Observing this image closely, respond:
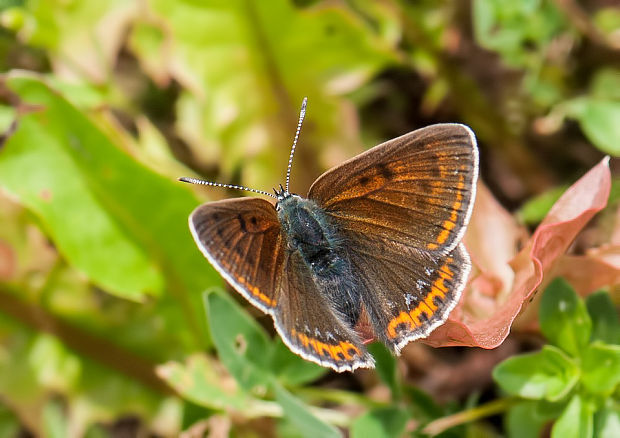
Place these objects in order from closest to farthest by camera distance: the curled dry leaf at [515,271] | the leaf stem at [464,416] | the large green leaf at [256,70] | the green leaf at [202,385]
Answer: the curled dry leaf at [515,271] → the leaf stem at [464,416] → the green leaf at [202,385] → the large green leaf at [256,70]

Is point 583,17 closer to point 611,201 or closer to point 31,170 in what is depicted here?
point 611,201

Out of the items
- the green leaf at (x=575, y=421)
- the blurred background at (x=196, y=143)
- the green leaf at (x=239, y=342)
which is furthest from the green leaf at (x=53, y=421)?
the green leaf at (x=575, y=421)

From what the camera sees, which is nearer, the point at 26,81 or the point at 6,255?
the point at 26,81

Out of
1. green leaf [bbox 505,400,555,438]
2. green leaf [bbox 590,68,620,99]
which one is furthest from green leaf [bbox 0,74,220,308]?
green leaf [bbox 590,68,620,99]

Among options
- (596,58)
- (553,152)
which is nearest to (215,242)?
(553,152)

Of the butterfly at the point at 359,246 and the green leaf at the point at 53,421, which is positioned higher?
the butterfly at the point at 359,246

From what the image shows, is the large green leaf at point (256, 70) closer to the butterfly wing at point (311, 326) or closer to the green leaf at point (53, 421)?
the butterfly wing at point (311, 326)
